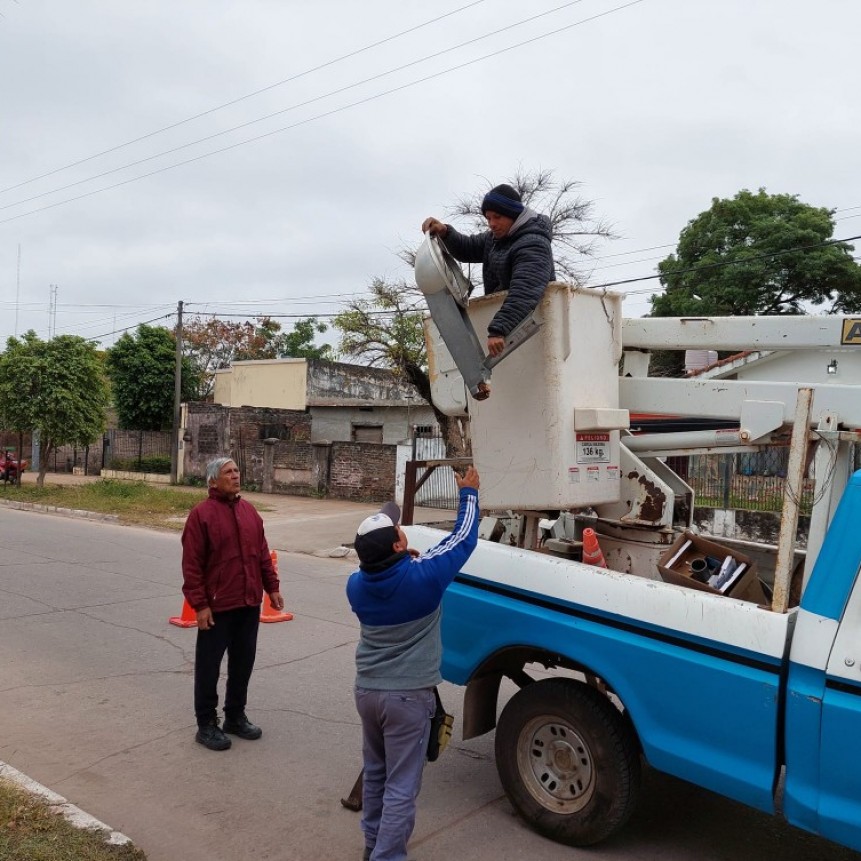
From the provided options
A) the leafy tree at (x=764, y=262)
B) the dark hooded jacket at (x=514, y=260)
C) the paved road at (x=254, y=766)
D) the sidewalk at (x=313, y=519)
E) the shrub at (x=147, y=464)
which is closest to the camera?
the dark hooded jacket at (x=514, y=260)

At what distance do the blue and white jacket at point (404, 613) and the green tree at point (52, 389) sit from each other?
20.6 meters

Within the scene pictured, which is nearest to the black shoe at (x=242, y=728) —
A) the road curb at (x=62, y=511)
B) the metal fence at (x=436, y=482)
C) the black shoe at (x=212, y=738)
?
the black shoe at (x=212, y=738)

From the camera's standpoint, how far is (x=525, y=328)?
3705 millimetres

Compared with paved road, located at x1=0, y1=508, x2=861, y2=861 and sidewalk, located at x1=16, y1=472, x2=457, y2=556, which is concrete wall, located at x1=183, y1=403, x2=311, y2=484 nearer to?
sidewalk, located at x1=16, y1=472, x2=457, y2=556

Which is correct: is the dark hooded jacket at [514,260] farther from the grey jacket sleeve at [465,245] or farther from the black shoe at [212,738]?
the black shoe at [212,738]

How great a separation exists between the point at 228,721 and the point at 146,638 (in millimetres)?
2564

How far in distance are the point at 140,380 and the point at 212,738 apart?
1238 inches

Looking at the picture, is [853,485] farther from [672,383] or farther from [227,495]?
[227,495]

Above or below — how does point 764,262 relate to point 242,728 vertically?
above

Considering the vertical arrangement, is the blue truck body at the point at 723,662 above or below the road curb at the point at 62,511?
above

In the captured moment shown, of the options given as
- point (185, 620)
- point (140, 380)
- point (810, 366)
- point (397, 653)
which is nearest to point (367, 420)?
point (140, 380)

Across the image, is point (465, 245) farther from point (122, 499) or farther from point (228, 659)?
point (122, 499)

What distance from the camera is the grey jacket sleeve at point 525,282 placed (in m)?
3.60

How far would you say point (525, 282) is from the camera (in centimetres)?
369
